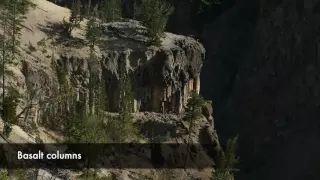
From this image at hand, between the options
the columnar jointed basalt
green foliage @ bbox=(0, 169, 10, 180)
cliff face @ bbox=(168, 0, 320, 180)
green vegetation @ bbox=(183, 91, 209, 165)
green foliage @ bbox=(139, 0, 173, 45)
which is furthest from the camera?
cliff face @ bbox=(168, 0, 320, 180)

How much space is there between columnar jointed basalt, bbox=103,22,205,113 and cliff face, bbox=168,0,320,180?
89.2 feet

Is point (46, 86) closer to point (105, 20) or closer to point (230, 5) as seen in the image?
point (105, 20)

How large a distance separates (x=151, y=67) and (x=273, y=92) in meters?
37.4

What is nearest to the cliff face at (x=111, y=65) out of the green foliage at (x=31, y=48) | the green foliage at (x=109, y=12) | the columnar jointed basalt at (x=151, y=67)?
the columnar jointed basalt at (x=151, y=67)

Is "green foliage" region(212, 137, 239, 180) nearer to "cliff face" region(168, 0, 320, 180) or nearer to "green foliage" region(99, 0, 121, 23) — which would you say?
"green foliage" region(99, 0, 121, 23)

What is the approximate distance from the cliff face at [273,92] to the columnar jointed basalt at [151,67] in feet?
89.2

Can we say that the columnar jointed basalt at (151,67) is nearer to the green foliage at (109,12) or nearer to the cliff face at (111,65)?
the cliff face at (111,65)

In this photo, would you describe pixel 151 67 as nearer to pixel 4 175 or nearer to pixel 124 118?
pixel 124 118

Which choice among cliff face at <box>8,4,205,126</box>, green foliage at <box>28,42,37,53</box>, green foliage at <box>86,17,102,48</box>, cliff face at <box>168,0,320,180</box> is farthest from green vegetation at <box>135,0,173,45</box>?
cliff face at <box>168,0,320,180</box>

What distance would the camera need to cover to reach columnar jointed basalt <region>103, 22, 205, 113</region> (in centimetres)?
3322

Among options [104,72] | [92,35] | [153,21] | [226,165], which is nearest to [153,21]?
[153,21]

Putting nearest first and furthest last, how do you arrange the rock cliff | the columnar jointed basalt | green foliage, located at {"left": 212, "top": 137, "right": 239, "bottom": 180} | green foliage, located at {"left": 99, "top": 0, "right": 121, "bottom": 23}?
the rock cliff < green foliage, located at {"left": 212, "top": 137, "right": 239, "bottom": 180} < the columnar jointed basalt < green foliage, located at {"left": 99, "top": 0, "right": 121, "bottom": 23}

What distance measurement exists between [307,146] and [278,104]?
8310 mm

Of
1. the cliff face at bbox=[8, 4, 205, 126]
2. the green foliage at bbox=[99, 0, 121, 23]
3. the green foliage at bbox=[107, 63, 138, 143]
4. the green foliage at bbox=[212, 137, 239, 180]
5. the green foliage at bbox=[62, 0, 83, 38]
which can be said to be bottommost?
the green foliage at bbox=[212, 137, 239, 180]
